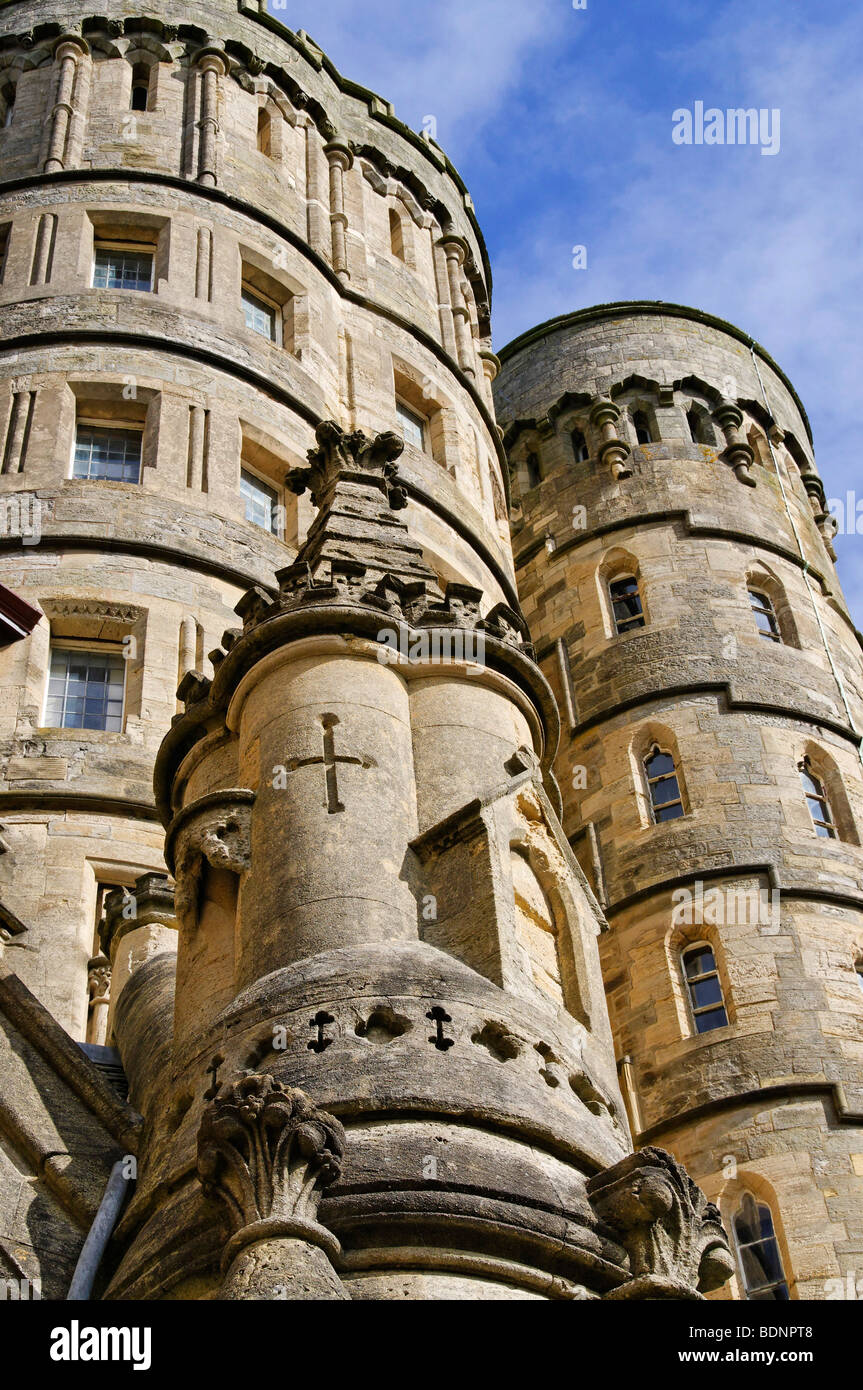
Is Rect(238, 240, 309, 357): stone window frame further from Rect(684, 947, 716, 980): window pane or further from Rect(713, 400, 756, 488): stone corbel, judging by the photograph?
Rect(684, 947, 716, 980): window pane

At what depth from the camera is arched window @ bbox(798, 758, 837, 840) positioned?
24.0m

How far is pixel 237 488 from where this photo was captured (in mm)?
20203

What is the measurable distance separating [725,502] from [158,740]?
45.3ft

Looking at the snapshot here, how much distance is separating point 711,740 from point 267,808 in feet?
48.2

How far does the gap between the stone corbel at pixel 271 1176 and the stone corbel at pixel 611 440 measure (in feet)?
72.7

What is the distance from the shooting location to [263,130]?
86.8 ft

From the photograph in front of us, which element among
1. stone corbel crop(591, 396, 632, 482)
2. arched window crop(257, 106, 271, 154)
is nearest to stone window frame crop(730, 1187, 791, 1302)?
stone corbel crop(591, 396, 632, 482)

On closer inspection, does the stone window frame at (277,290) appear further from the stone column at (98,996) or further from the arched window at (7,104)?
the stone column at (98,996)

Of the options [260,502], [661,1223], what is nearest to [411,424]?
[260,502]

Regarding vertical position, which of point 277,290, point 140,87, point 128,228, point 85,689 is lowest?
point 85,689

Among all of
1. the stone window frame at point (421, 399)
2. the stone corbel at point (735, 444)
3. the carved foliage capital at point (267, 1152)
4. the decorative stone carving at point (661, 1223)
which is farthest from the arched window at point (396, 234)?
the carved foliage capital at point (267, 1152)

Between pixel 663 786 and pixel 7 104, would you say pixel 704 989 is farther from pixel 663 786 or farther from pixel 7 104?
pixel 7 104

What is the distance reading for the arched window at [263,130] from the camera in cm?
2617
